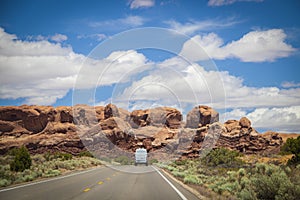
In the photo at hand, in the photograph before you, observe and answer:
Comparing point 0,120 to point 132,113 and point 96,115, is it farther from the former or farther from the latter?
point 132,113

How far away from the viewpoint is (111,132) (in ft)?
298

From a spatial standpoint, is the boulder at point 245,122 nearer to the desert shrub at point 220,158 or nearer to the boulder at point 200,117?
the boulder at point 200,117

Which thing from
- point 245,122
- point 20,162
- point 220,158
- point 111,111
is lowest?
point 220,158

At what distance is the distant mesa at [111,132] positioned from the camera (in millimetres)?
82625

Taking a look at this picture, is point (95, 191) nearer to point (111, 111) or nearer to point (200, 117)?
point (200, 117)

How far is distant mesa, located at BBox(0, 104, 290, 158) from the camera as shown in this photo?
8262 cm

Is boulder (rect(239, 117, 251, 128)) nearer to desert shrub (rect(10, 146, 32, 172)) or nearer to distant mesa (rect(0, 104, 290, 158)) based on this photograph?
distant mesa (rect(0, 104, 290, 158))

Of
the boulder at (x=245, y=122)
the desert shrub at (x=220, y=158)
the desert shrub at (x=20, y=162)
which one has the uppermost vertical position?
the boulder at (x=245, y=122)

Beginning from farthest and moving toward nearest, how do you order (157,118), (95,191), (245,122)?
(157,118)
(245,122)
(95,191)

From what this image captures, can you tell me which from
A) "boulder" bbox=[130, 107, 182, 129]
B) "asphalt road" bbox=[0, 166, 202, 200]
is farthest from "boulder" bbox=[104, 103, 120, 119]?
"asphalt road" bbox=[0, 166, 202, 200]

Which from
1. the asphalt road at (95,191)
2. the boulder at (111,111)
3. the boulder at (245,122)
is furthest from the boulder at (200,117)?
the asphalt road at (95,191)

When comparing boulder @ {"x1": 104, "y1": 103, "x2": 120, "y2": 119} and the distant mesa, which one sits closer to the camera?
the distant mesa

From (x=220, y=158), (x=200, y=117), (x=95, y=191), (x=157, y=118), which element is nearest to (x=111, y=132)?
(x=157, y=118)

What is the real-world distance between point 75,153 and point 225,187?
72805 mm
